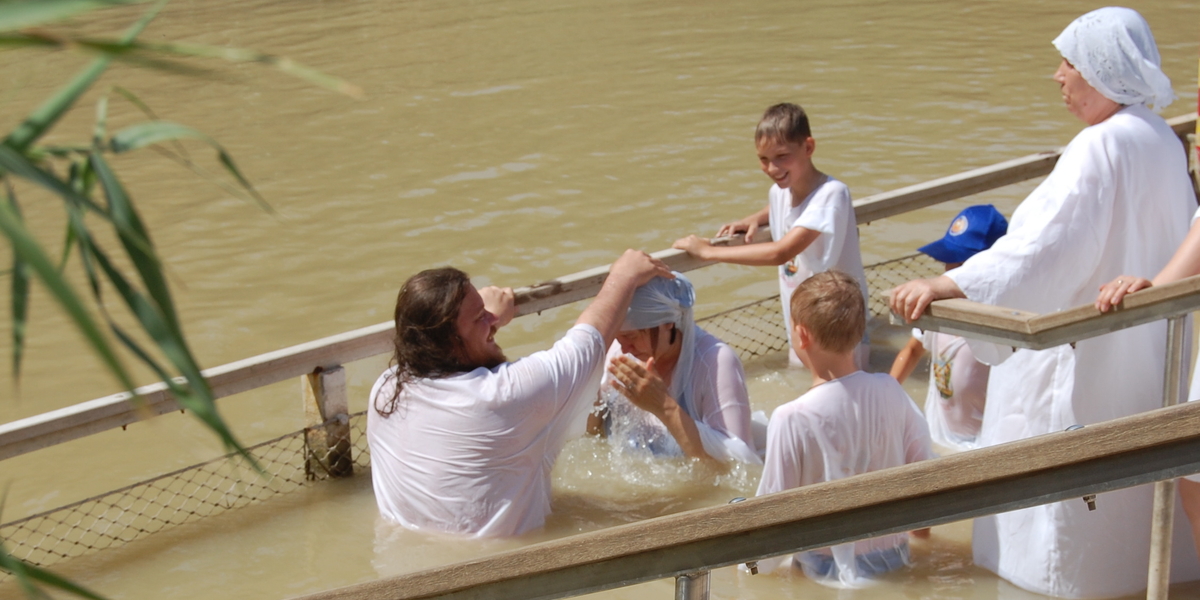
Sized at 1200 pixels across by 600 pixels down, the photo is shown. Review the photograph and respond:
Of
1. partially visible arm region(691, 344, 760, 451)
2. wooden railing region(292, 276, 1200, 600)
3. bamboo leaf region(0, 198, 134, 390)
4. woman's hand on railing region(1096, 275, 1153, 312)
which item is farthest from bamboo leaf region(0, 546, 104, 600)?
partially visible arm region(691, 344, 760, 451)

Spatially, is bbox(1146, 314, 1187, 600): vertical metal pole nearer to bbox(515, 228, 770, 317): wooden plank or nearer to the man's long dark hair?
the man's long dark hair

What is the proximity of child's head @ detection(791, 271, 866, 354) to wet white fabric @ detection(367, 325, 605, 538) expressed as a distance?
74 centimetres

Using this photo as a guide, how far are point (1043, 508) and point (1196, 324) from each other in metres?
2.63

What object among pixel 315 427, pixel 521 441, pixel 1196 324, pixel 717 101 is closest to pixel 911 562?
pixel 521 441

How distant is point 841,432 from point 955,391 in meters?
1.26

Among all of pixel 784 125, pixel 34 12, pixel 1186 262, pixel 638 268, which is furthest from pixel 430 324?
pixel 34 12

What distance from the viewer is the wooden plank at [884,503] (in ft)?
4.34

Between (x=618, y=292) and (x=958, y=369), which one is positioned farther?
(x=958, y=369)

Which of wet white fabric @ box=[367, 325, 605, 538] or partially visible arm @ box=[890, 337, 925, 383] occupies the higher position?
wet white fabric @ box=[367, 325, 605, 538]

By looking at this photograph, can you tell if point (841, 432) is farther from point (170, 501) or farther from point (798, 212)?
point (170, 501)

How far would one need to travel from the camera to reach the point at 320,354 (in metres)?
4.20

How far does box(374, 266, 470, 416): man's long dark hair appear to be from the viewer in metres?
3.45

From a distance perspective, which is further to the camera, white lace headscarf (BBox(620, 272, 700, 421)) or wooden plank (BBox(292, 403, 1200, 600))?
white lace headscarf (BBox(620, 272, 700, 421))

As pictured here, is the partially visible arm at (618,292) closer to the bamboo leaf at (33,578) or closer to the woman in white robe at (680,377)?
the woman in white robe at (680,377)
